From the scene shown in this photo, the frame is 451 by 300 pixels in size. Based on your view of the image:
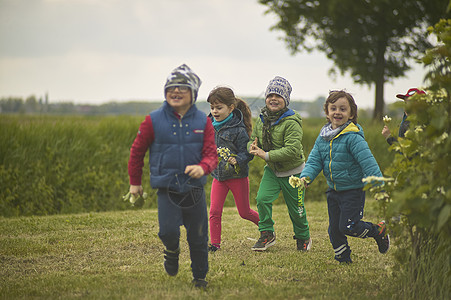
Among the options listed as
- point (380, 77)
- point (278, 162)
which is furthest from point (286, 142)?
point (380, 77)

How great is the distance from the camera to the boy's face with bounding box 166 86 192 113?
4.30 m

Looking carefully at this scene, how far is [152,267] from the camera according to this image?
17.3ft

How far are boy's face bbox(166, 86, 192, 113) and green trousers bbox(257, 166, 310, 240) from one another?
228cm

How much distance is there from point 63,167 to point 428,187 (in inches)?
324

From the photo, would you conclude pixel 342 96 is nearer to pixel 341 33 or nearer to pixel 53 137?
pixel 53 137

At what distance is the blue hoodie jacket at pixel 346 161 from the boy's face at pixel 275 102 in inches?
37.5

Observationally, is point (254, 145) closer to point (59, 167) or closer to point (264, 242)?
point (264, 242)

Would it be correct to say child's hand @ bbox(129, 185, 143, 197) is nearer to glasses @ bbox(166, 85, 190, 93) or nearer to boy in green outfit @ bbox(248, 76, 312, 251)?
glasses @ bbox(166, 85, 190, 93)

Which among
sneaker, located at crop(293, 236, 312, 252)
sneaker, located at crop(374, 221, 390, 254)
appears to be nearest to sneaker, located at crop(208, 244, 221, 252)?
sneaker, located at crop(293, 236, 312, 252)

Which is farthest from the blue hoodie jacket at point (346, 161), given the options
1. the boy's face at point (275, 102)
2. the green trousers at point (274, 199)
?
the boy's face at point (275, 102)

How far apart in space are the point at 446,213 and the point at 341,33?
19032mm

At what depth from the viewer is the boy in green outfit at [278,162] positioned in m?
6.22

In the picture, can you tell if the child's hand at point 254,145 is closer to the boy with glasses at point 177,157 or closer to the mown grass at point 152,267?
the mown grass at point 152,267

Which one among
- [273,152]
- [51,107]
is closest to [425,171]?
[273,152]
